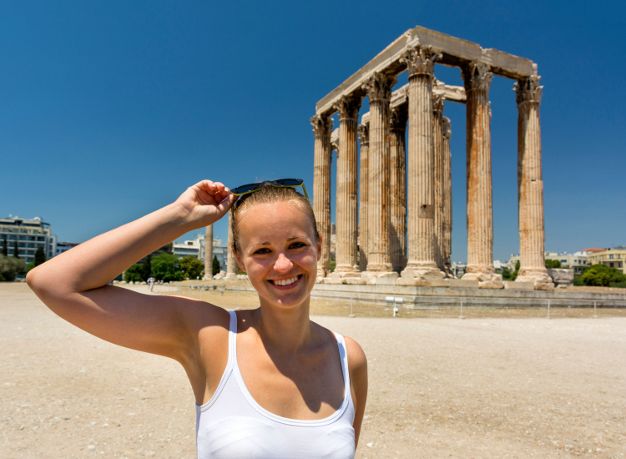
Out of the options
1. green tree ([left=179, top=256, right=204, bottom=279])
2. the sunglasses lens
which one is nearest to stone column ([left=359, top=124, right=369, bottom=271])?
the sunglasses lens

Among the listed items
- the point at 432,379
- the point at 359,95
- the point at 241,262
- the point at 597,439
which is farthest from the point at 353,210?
the point at 241,262

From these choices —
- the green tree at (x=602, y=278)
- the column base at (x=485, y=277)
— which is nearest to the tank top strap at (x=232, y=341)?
the column base at (x=485, y=277)

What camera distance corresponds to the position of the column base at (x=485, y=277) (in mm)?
26516

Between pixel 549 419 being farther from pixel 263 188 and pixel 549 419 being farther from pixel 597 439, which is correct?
pixel 263 188

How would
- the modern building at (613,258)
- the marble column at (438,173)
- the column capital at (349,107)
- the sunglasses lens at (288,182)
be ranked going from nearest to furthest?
the sunglasses lens at (288,182), the marble column at (438,173), the column capital at (349,107), the modern building at (613,258)

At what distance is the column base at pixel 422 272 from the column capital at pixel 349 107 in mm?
14183

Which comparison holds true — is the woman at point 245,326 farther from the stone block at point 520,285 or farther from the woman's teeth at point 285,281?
the stone block at point 520,285

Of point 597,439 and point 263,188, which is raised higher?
point 263,188

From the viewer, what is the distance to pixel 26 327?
14.7 m

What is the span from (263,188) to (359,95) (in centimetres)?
3402

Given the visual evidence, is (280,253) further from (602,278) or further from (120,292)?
(602,278)

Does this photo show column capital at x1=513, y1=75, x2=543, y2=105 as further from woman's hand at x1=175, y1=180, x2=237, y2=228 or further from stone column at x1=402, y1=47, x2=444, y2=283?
woman's hand at x1=175, y1=180, x2=237, y2=228

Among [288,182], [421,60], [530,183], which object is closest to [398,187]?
[530,183]

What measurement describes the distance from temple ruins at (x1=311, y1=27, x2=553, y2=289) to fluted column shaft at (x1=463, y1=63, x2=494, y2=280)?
0.19ft
